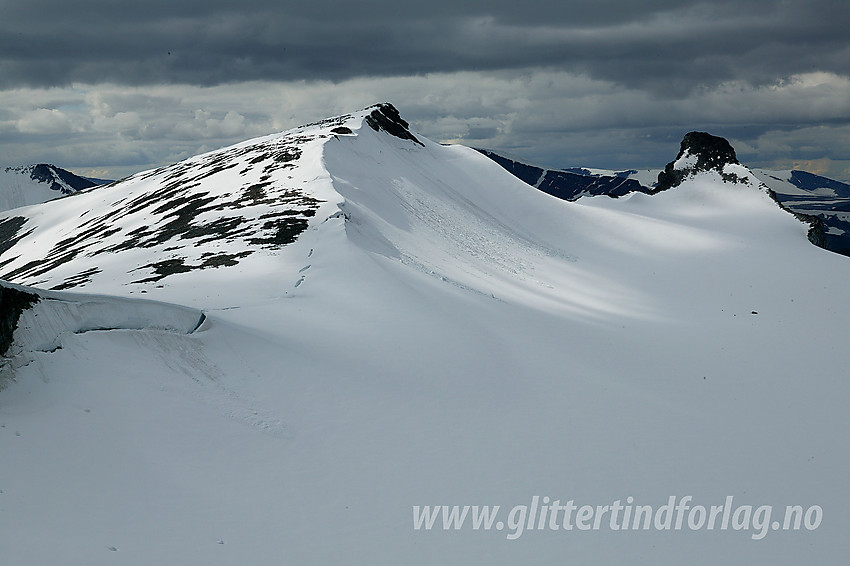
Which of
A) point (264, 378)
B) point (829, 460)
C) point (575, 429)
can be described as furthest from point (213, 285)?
point (829, 460)

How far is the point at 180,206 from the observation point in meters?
48.0

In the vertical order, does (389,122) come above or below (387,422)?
above

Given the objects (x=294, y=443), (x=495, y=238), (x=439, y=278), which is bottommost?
(x=294, y=443)

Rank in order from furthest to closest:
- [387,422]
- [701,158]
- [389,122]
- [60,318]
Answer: [701,158] < [389,122] < [387,422] < [60,318]

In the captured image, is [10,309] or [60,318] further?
[60,318]

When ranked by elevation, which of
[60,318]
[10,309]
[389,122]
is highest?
[389,122]

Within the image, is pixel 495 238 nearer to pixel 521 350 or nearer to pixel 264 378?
pixel 521 350

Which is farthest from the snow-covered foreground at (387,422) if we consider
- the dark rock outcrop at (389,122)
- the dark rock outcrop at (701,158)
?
the dark rock outcrop at (701,158)

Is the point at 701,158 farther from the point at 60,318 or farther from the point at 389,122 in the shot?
the point at 60,318

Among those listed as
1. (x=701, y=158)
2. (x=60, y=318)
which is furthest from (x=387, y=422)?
(x=701, y=158)

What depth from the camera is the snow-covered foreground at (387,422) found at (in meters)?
10.2

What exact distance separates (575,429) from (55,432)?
1240 centimetres

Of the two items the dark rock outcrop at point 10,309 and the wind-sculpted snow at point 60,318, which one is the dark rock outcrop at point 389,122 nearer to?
the wind-sculpted snow at point 60,318

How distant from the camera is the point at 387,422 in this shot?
1483cm
